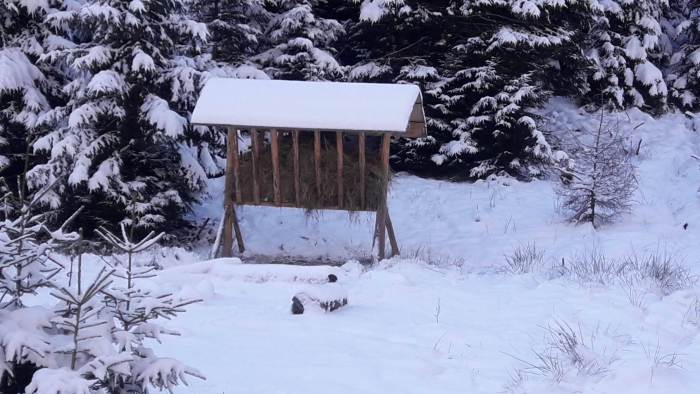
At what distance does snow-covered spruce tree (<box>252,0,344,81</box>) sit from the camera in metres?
13.6

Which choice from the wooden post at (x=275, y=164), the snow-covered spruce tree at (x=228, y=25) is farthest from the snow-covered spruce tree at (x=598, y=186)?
the snow-covered spruce tree at (x=228, y=25)

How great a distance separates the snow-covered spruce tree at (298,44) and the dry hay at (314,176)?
16.2ft

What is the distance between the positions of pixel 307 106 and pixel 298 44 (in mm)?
5803

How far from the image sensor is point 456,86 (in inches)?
560

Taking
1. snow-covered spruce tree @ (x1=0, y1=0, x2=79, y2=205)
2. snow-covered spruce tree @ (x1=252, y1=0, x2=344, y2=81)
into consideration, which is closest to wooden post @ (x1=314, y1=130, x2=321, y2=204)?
snow-covered spruce tree @ (x1=0, y1=0, x2=79, y2=205)

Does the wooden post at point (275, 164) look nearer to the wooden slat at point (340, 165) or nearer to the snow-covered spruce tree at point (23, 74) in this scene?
the wooden slat at point (340, 165)

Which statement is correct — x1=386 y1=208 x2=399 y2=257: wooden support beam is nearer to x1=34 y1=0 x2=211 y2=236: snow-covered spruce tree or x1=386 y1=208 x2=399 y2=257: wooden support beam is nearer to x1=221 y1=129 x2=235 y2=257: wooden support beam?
x1=221 y1=129 x2=235 y2=257: wooden support beam

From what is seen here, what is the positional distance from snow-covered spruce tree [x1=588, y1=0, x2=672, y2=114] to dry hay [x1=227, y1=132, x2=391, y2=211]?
937 cm

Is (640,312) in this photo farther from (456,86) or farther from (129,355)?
(456,86)

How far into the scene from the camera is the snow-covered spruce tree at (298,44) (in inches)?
534

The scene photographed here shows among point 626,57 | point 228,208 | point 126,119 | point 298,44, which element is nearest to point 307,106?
point 228,208

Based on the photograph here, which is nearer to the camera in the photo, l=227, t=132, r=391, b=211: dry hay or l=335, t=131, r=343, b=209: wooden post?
l=335, t=131, r=343, b=209: wooden post

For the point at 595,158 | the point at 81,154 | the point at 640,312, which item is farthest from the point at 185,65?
the point at 640,312

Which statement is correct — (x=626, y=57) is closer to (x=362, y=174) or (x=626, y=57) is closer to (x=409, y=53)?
(x=409, y=53)
